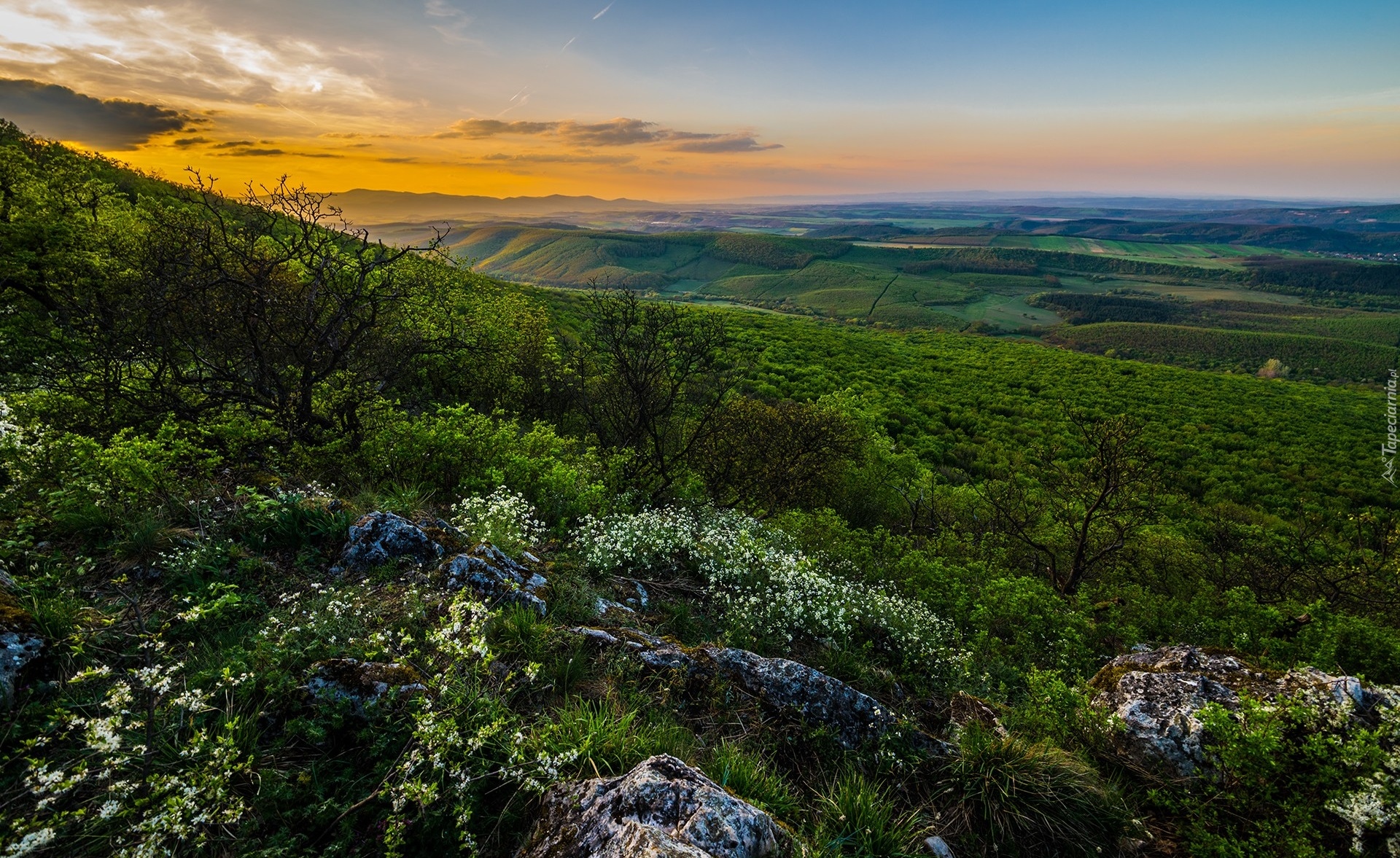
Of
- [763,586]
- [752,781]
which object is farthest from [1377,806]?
[763,586]

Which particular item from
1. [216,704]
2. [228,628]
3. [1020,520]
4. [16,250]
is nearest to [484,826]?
[216,704]

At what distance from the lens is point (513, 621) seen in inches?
249

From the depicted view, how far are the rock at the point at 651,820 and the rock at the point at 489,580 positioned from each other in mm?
3165

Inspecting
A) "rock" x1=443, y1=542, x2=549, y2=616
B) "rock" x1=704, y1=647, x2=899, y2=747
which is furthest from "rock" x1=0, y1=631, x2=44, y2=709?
"rock" x1=704, y1=647, x2=899, y2=747

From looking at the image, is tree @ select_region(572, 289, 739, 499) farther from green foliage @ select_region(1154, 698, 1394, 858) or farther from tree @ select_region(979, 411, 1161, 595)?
green foliage @ select_region(1154, 698, 1394, 858)

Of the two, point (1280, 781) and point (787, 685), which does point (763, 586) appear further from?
point (1280, 781)

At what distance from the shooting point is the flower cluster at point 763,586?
9.06 metres

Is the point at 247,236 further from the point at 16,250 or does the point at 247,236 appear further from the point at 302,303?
the point at 16,250

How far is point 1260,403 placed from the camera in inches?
2576

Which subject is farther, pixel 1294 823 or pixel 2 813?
pixel 1294 823

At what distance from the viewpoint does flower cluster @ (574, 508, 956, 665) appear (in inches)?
357

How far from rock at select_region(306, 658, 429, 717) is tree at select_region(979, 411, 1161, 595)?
58.0ft

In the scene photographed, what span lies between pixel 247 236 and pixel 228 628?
10784mm

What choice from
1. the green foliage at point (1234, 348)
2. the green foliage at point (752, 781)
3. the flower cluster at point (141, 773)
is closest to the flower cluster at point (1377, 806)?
the green foliage at point (752, 781)
